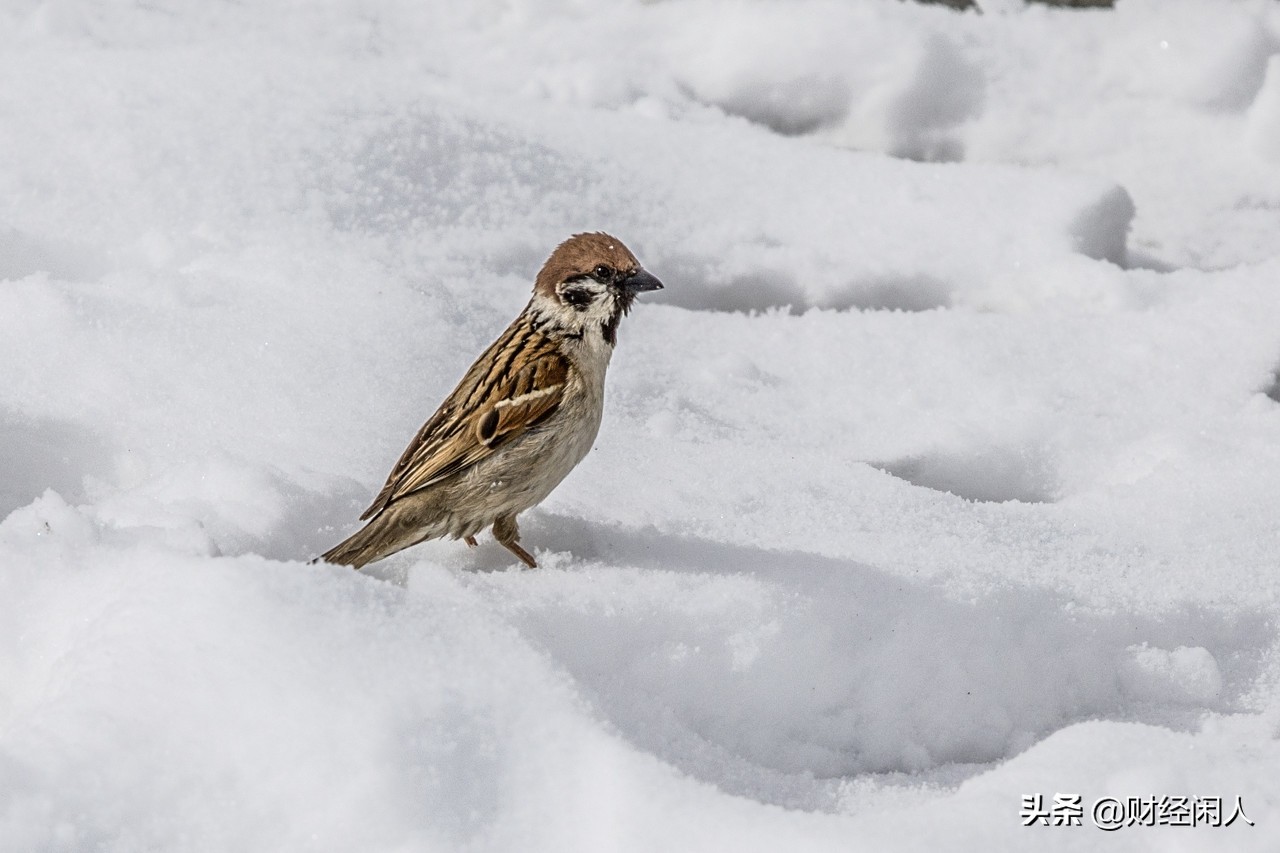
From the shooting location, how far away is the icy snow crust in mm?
2391

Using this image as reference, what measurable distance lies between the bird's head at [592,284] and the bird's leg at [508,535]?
0.54 metres

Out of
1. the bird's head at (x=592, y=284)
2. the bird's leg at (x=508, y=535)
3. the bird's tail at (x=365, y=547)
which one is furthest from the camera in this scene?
the bird's head at (x=592, y=284)

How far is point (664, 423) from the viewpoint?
4.11 m

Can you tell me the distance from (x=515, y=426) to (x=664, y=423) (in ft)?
3.47

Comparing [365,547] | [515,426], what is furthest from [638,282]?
[365,547]

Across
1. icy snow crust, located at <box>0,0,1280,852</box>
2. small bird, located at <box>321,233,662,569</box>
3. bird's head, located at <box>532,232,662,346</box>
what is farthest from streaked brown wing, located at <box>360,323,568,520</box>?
icy snow crust, located at <box>0,0,1280,852</box>

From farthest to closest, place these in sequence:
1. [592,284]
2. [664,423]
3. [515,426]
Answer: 1. [664,423]
2. [592,284]
3. [515,426]

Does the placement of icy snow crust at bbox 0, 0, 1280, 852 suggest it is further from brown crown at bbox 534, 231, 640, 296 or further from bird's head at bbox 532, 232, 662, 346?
brown crown at bbox 534, 231, 640, 296

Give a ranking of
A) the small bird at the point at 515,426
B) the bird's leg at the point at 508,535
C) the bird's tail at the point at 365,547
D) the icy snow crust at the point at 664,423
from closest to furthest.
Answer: the icy snow crust at the point at 664,423
the bird's tail at the point at 365,547
the small bird at the point at 515,426
the bird's leg at the point at 508,535

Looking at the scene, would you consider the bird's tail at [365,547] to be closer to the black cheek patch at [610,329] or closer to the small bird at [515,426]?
the small bird at [515,426]

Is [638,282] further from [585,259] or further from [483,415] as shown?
[483,415]

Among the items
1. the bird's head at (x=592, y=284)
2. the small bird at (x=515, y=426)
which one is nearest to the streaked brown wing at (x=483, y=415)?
the small bird at (x=515, y=426)

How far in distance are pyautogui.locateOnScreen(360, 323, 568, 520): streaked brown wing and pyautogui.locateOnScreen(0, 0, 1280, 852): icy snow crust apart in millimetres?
237

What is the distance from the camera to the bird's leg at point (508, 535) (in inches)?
125
